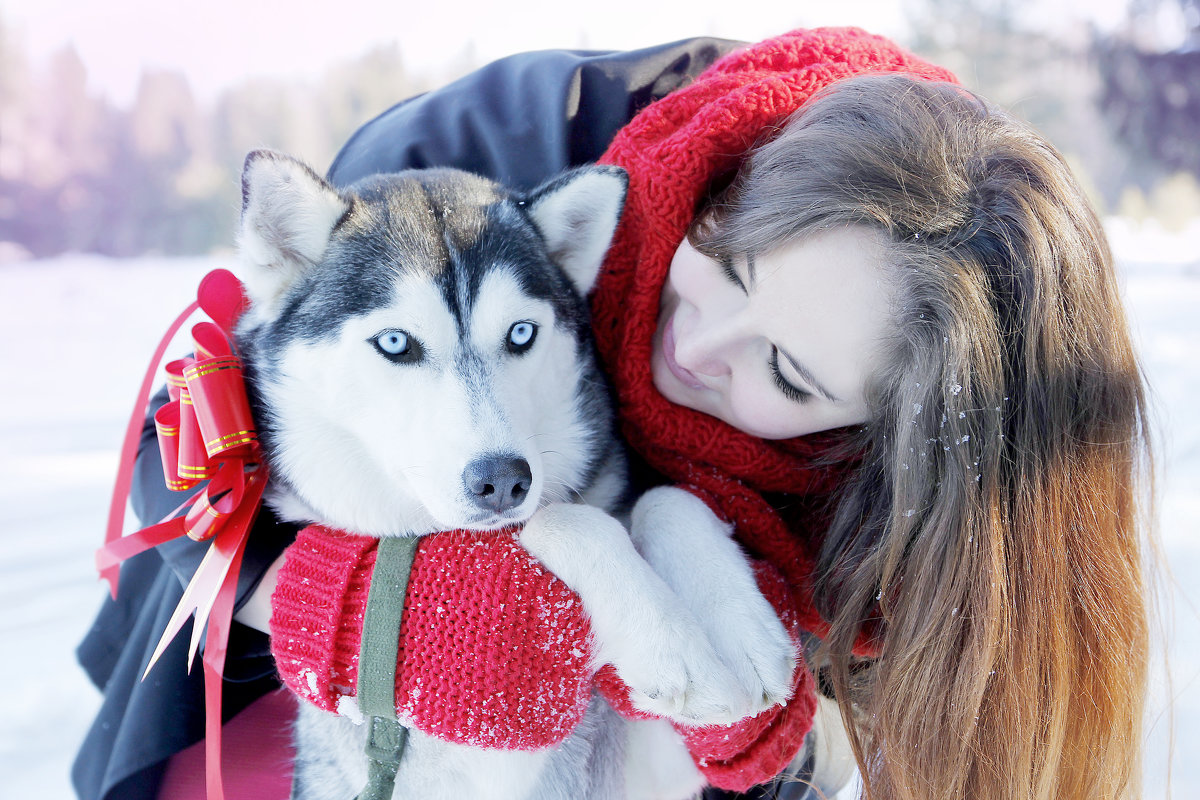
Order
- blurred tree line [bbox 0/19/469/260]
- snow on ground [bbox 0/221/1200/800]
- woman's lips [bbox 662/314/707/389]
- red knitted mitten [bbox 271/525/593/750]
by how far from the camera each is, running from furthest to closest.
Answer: blurred tree line [bbox 0/19/469/260]
snow on ground [bbox 0/221/1200/800]
woman's lips [bbox 662/314/707/389]
red knitted mitten [bbox 271/525/593/750]

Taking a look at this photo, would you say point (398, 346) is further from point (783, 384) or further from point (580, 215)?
point (783, 384)

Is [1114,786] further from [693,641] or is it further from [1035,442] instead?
[693,641]

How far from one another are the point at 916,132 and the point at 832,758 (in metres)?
1.64

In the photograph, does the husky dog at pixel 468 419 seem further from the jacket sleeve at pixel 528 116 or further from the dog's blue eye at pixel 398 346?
the jacket sleeve at pixel 528 116

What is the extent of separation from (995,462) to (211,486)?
146 cm

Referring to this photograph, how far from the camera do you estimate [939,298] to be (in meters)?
1.31

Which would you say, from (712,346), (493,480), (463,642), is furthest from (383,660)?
(712,346)

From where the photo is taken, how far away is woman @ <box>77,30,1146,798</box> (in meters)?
1.33

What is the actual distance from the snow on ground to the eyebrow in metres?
0.64

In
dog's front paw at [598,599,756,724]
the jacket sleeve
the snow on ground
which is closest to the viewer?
dog's front paw at [598,599,756,724]

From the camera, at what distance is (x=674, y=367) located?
1672 millimetres

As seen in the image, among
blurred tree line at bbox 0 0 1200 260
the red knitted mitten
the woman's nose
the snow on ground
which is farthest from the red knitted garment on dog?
blurred tree line at bbox 0 0 1200 260

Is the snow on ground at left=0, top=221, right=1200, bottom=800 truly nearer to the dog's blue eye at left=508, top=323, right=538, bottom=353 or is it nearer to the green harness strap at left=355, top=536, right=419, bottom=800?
the dog's blue eye at left=508, top=323, right=538, bottom=353

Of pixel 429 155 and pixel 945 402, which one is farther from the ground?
pixel 429 155
